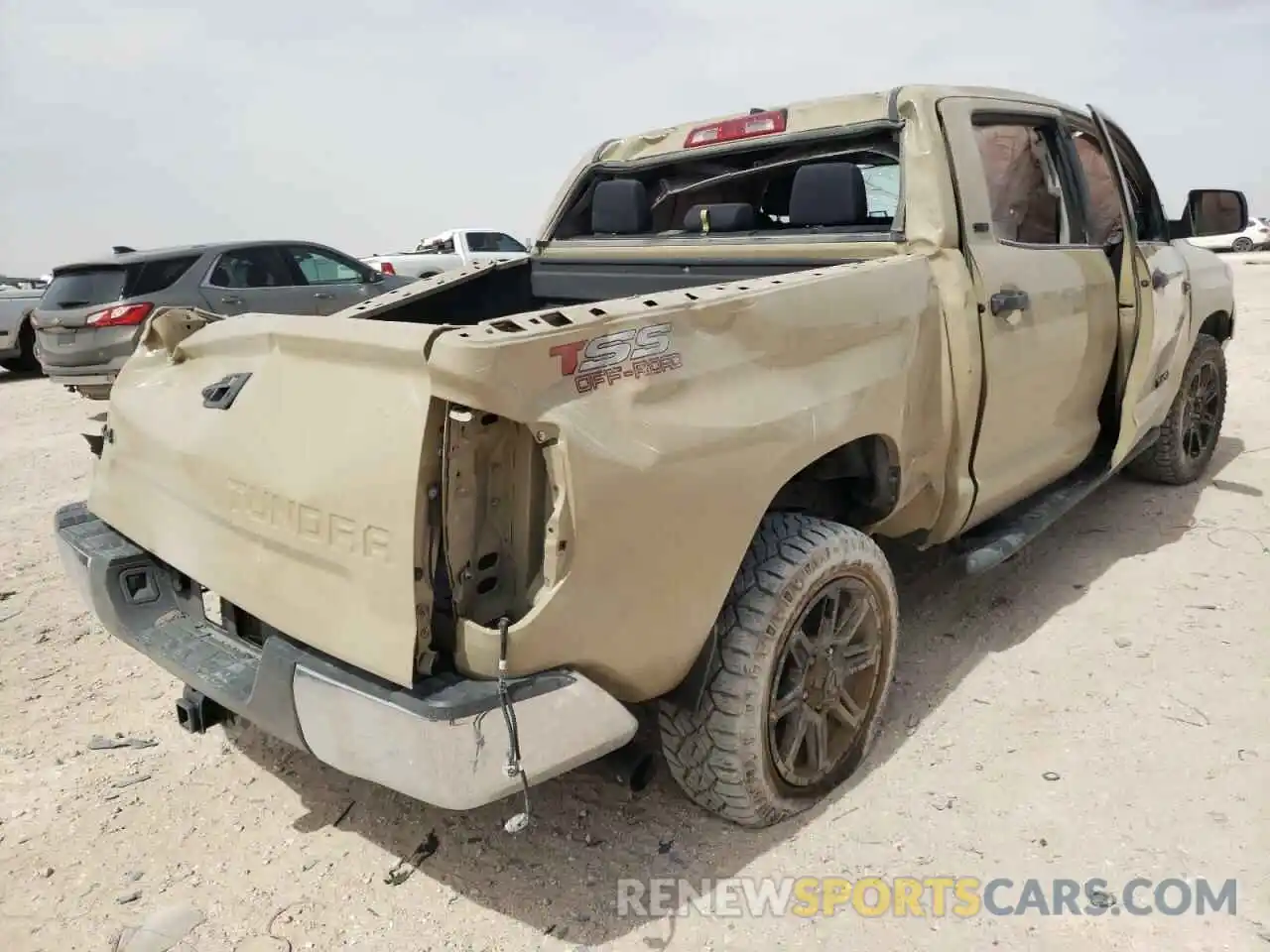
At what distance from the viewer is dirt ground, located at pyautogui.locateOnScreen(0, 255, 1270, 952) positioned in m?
2.31

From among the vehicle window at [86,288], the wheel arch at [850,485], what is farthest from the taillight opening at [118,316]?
the wheel arch at [850,485]

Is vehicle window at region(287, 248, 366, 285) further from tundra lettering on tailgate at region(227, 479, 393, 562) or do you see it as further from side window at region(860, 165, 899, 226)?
tundra lettering on tailgate at region(227, 479, 393, 562)

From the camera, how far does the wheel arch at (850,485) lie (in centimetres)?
287

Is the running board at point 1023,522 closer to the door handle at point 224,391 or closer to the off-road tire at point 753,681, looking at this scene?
the off-road tire at point 753,681

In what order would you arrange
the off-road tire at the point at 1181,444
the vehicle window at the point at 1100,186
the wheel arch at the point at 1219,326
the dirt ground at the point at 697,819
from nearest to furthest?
the dirt ground at the point at 697,819 < the vehicle window at the point at 1100,186 < the off-road tire at the point at 1181,444 < the wheel arch at the point at 1219,326

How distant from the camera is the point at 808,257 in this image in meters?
3.31

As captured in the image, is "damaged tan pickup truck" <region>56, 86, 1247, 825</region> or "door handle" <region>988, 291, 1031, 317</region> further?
"door handle" <region>988, 291, 1031, 317</region>

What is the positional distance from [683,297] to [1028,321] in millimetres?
1670

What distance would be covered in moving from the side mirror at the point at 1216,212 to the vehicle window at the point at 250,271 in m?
8.17

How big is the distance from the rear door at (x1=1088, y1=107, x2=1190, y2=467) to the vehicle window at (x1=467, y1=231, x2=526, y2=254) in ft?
55.2

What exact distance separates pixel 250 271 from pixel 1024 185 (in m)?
8.02

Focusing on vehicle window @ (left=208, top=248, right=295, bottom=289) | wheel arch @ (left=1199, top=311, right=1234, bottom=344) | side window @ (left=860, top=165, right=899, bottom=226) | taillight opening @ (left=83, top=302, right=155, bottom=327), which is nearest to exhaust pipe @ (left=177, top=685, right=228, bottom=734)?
side window @ (left=860, top=165, right=899, bottom=226)

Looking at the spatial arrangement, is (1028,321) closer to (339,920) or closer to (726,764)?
(726,764)

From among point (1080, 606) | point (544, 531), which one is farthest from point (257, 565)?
point (1080, 606)
